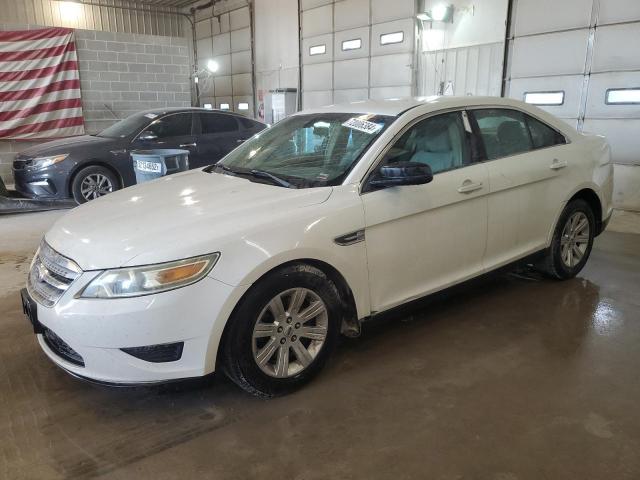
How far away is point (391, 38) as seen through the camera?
10.5 metres

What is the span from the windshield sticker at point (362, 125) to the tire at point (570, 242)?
1.80m

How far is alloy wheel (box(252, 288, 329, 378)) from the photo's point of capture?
2480mm

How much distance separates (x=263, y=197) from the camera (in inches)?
106

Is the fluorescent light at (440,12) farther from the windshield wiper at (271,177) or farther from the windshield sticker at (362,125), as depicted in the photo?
the windshield wiper at (271,177)

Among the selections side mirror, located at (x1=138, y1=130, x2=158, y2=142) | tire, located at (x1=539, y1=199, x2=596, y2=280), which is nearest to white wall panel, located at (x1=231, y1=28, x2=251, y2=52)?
side mirror, located at (x1=138, y1=130, x2=158, y2=142)

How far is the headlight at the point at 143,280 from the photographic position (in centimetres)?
Answer: 219

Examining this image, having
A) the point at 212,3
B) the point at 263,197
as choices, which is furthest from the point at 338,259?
the point at 212,3

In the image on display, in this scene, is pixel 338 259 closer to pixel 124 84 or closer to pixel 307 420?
pixel 307 420

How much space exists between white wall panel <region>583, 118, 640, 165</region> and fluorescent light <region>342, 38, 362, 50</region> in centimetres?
538

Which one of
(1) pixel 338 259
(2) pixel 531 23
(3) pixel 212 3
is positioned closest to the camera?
(1) pixel 338 259

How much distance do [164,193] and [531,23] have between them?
7.44 m

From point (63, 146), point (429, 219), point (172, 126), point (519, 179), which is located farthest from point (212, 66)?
point (429, 219)

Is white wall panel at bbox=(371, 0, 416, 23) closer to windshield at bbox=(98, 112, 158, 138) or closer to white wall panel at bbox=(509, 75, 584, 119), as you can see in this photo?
white wall panel at bbox=(509, 75, 584, 119)

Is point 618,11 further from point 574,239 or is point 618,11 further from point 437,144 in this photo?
point 437,144
